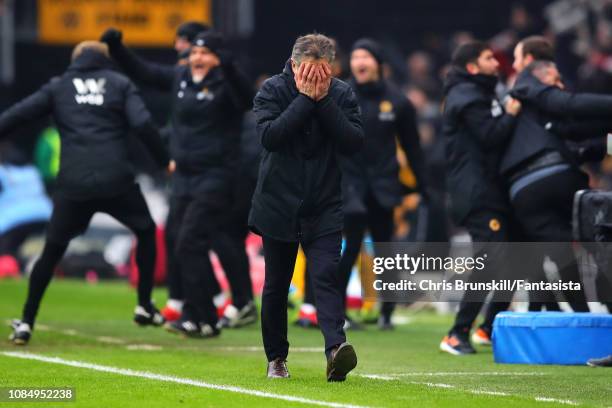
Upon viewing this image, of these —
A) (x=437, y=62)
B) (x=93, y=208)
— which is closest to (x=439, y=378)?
(x=93, y=208)

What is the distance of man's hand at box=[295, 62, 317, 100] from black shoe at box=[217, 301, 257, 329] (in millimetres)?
5189

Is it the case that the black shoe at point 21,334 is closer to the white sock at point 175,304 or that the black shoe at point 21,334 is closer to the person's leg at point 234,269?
the white sock at point 175,304

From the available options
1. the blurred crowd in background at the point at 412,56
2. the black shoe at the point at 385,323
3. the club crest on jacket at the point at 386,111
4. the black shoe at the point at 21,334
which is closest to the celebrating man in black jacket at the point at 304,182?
the black shoe at the point at 21,334

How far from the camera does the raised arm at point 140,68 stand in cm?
1305

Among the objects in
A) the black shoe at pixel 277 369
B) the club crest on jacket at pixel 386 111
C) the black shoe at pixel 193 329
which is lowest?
the black shoe at pixel 193 329

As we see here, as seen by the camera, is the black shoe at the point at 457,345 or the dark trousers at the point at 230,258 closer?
the black shoe at the point at 457,345

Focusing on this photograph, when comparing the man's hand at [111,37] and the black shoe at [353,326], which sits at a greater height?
the man's hand at [111,37]

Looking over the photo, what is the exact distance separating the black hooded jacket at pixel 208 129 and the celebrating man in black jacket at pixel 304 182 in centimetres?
324

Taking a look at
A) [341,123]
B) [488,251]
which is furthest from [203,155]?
[341,123]

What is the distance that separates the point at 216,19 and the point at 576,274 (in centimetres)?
1274

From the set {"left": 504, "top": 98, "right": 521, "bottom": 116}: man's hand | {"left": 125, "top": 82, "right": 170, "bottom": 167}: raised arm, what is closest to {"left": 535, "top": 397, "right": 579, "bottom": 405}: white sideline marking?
{"left": 504, "top": 98, "right": 521, "bottom": 116}: man's hand

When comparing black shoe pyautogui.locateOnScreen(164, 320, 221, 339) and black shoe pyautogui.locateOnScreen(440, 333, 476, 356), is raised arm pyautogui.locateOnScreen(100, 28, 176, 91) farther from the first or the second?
black shoe pyautogui.locateOnScreen(440, 333, 476, 356)

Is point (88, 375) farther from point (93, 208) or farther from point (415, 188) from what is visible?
point (415, 188)

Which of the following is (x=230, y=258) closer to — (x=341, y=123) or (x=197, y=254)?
(x=197, y=254)
